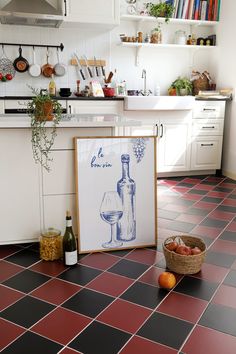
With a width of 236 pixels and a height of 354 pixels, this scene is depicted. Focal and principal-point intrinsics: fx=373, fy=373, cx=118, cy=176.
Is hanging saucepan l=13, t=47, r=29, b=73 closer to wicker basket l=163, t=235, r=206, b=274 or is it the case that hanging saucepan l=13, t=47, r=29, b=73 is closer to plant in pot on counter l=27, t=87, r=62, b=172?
plant in pot on counter l=27, t=87, r=62, b=172

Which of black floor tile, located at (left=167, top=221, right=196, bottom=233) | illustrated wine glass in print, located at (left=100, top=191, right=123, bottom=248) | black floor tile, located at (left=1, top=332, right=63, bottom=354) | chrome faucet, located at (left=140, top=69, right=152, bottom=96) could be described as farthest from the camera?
chrome faucet, located at (left=140, top=69, right=152, bottom=96)

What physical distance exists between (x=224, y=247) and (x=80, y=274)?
3.59 ft

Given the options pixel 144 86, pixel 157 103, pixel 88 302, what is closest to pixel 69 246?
pixel 88 302

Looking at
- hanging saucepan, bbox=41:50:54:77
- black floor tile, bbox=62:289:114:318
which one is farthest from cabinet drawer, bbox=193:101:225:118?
black floor tile, bbox=62:289:114:318

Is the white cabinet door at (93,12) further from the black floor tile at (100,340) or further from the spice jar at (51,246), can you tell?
the black floor tile at (100,340)

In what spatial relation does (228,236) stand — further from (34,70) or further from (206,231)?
(34,70)

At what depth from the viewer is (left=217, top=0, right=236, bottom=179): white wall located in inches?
185

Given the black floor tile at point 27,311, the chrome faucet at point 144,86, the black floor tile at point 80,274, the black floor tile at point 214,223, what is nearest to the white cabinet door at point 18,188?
the black floor tile at point 80,274

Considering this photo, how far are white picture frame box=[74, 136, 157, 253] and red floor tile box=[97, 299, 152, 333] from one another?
66 cm

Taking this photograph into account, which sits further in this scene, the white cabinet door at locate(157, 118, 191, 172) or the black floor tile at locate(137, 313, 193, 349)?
the white cabinet door at locate(157, 118, 191, 172)

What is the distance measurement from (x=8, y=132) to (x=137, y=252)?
118 cm

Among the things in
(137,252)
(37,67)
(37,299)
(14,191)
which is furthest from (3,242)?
(37,67)

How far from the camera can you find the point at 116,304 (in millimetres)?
1932

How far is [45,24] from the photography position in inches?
178
